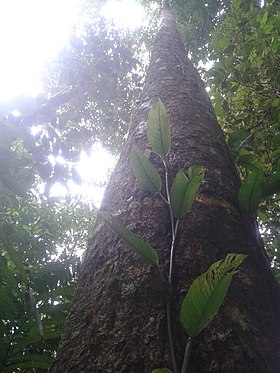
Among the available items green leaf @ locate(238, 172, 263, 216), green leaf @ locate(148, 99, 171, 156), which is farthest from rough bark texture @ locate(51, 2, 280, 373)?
green leaf @ locate(148, 99, 171, 156)

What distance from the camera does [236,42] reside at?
3.66m

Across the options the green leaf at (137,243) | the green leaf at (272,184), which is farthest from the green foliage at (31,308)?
the green leaf at (272,184)

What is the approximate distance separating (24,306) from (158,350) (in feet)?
3.59

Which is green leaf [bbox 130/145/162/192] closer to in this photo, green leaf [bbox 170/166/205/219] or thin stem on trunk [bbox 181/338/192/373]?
green leaf [bbox 170/166/205/219]

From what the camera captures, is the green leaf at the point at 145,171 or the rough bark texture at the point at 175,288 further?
the green leaf at the point at 145,171

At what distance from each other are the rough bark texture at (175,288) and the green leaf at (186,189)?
77mm

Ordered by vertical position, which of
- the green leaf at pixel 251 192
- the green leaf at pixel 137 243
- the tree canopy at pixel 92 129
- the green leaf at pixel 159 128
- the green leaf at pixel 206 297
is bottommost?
the green leaf at pixel 206 297

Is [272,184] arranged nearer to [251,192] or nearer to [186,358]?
[251,192]

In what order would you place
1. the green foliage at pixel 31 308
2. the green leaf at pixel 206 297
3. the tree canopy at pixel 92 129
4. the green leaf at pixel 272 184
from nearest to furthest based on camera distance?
1. the green leaf at pixel 206 297
2. the green leaf at pixel 272 184
3. the green foliage at pixel 31 308
4. the tree canopy at pixel 92 129

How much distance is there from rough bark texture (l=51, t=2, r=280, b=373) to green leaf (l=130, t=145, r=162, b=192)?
68mm

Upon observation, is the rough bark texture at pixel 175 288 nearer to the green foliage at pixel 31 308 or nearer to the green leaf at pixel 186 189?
the green leaf at pixel 186 189

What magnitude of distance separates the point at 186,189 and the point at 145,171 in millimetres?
160

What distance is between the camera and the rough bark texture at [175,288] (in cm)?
79

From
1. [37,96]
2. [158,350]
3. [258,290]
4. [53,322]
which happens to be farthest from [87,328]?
[37,96]
